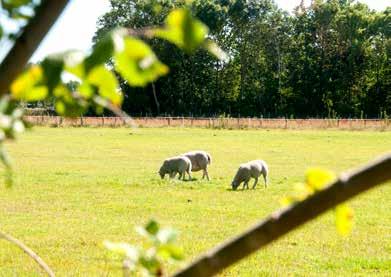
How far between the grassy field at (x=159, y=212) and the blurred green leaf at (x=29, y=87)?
2.2 inches

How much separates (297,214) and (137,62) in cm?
18

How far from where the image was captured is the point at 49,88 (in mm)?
644

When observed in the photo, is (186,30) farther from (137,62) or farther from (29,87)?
(29,87)

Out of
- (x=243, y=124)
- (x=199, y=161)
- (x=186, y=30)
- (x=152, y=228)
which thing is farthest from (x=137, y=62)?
(x=243, y=124)

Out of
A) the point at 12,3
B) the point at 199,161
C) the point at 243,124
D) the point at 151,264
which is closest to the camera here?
the point at 12,3

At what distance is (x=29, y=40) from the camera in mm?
649

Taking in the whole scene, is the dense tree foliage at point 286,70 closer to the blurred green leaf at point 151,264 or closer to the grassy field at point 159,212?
the grassy field at point 159,212

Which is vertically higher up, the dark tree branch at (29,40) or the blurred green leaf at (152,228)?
the dark tree branch at (29,40)

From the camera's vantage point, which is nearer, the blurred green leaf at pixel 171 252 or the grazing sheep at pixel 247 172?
the blurred green leaf at pixel 171 252

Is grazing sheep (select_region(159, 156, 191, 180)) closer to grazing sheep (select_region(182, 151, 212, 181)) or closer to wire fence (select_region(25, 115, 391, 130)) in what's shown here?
grazing sheep (select_region(182, 151, 212, 181))

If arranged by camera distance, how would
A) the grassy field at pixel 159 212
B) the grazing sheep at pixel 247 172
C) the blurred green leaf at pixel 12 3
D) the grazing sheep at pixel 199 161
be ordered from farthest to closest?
the grazing sheep at pixel 199 161
the grazing sheep at pixel 247 172
the grassy field at pixel 159 212
the blurred green leaf at pixel 12 3

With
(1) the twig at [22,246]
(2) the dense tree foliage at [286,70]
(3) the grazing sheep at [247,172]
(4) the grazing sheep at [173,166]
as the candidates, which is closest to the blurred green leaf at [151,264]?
(1) the twig at [22,246]

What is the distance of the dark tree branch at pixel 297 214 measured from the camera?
22.7 inches

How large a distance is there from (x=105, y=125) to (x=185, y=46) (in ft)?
161
